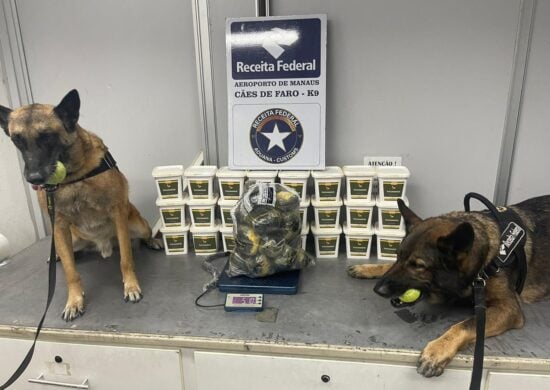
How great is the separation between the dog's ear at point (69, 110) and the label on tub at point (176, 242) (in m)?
0.68

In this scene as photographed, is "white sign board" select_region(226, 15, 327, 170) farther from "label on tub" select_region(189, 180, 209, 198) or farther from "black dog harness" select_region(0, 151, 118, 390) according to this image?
"black dog harness" select_region(0, 151, 118, 390)

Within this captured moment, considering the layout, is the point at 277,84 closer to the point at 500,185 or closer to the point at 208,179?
the point at 208,179

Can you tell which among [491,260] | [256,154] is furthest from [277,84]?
[491,260]

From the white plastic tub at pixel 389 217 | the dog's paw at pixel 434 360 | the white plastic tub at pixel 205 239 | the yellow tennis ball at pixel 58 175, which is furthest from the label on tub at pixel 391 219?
the yellow tennis ball at pixel 58 175

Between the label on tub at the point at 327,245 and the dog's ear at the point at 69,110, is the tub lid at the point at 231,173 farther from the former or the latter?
the dog's ear at the point at 69,110

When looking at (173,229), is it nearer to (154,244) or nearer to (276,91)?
(154,244)

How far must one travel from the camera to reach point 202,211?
5.67ft

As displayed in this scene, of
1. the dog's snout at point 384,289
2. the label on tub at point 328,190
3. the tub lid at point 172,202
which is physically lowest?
the dog's snout at point 384,289

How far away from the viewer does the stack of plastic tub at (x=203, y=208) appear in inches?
66.9

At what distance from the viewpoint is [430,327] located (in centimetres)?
126

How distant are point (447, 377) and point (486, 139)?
1078 millimetres

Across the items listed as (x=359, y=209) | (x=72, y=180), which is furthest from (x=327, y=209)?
(x=72, y=180)

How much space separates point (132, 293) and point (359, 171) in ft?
3.41

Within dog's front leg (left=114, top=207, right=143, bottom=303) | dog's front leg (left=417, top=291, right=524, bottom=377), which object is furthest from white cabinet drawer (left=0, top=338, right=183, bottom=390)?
dog's front leg (left=417, top=291, right=524, bottom=377)
